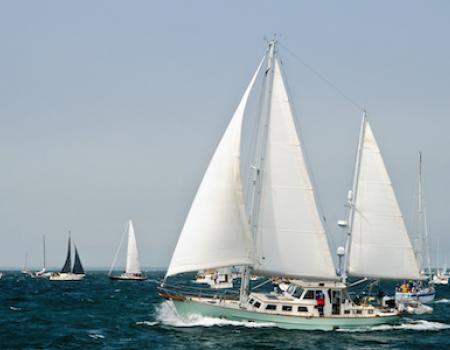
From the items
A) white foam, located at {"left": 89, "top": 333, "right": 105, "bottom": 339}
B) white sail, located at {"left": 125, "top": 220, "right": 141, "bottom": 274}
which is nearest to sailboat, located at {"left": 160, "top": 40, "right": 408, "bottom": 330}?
white foam, located at {"left": 89, "top": 333, "right": 105, "bottom": 339}

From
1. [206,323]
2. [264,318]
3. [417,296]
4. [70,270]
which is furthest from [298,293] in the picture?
[70,270]

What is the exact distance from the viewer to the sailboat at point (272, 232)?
41.5 meters

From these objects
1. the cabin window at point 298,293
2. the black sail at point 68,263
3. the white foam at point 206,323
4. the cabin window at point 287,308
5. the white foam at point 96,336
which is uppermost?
the black sail at point 68,263

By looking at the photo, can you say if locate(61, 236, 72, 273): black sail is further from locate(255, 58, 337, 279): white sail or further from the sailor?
the sailor

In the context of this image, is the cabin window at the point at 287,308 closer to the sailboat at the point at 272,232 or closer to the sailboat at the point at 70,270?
the sailboat at the point at 272,232

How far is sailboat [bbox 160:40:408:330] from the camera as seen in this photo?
4150 cm

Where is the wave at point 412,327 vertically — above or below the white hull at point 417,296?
below

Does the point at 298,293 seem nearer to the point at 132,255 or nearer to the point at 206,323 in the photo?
the point at 206,323

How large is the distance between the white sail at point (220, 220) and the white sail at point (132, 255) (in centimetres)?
10003

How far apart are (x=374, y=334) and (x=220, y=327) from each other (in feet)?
28.2

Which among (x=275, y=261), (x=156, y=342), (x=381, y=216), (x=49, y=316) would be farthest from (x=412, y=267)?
(x=49, y=316)

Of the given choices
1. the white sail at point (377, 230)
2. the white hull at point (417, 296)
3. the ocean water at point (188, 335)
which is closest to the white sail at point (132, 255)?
the white hull at point (417, 296)

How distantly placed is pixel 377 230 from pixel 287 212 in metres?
8.28

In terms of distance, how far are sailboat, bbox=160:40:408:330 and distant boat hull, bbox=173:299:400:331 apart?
0.05 metres
